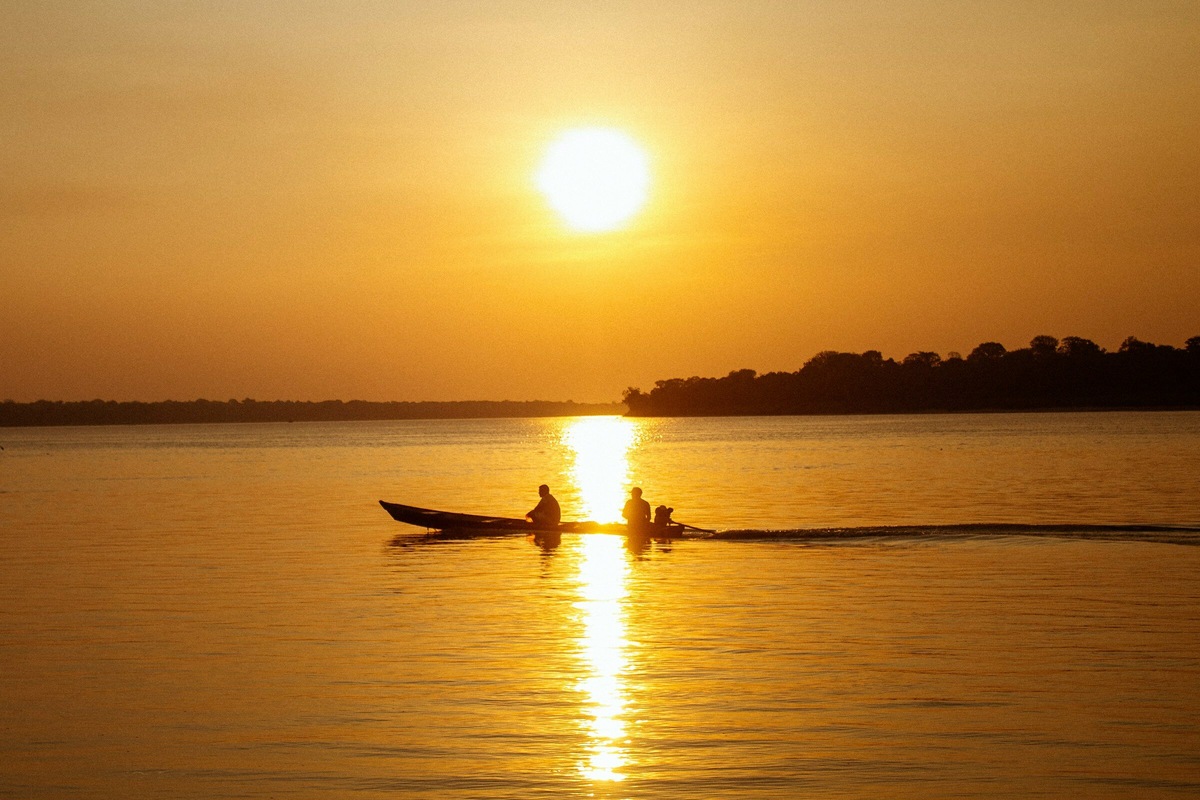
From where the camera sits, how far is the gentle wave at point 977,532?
3500cm

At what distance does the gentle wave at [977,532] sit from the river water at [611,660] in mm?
148

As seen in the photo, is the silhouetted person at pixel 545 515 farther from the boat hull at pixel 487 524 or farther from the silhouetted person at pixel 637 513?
the silhouetted person at pixel 637 513

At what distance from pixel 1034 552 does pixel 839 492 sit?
Answer: 24.2 metres

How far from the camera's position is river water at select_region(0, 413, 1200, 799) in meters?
13.2

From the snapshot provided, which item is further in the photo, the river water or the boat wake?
the boat wake

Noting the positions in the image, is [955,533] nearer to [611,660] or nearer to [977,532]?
[977,532]

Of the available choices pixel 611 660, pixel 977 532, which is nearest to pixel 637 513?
pixel 977 532

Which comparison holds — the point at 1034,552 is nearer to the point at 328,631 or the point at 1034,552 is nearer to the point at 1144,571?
the point at 1144,571

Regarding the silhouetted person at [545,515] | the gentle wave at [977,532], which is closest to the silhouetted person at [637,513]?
the gentle wave at [977,532]

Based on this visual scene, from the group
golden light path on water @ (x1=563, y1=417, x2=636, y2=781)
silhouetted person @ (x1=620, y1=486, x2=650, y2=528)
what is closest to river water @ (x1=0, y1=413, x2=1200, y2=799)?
golden light path on water @ (x1=563, y1=417, x2=636, y2=781)

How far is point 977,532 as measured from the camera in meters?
36.6

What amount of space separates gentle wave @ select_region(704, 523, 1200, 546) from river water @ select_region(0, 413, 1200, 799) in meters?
0.15

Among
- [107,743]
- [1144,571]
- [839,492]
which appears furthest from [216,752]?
[839,492]

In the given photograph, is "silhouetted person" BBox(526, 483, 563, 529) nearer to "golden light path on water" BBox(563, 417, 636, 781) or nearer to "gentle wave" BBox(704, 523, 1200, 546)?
"golden light path on water" BBox(563, 417, 636, 781)
